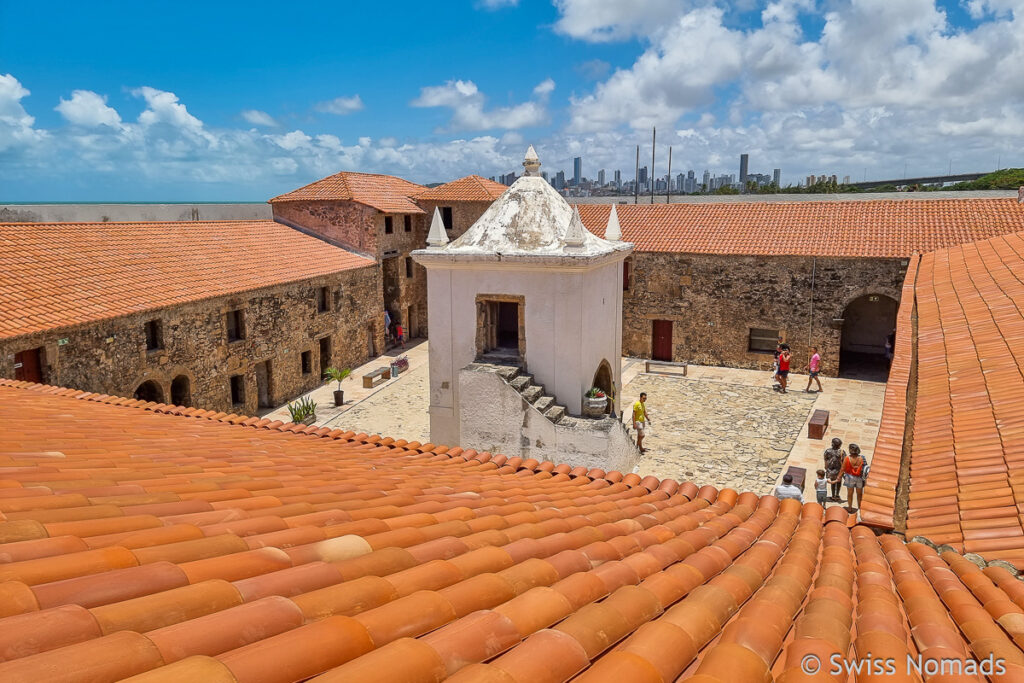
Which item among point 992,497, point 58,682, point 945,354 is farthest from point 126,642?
point 945,354

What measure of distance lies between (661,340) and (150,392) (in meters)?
16.1

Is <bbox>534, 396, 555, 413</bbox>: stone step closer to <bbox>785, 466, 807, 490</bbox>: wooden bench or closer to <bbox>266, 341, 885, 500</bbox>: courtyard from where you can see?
<bbox>266, 341, 885, 500</bbox>: courtyard

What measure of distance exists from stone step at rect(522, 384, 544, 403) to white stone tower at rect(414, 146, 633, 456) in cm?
22

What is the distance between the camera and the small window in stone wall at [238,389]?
1716 centimetres

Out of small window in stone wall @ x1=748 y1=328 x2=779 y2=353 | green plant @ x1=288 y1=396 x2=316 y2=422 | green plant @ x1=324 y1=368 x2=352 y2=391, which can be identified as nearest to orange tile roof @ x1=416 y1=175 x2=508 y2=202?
green plant @ x1=324 y1=368 x2=352 y2=391

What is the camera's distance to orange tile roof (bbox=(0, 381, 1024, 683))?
1.76 meters

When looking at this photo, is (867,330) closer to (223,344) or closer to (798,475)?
(798,475)

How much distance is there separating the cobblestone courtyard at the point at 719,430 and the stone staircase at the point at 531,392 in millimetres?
3004

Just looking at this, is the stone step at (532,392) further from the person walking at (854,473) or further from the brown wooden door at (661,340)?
the brown wooden door at (661,340)

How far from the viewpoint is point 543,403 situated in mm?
11664

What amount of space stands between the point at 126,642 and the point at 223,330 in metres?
15.7

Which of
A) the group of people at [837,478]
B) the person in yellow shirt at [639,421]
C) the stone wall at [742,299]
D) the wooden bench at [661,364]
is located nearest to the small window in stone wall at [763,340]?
the stone wall at [742,299]

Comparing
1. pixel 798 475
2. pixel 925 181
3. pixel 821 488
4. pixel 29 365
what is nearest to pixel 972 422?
pixel 821 488

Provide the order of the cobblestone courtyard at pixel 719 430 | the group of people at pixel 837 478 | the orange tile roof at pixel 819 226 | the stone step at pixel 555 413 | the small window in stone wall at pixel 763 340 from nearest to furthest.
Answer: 1. the group of people at pixel 837 478
2. the stone step at pixel 555 413
3. the cobblestone courtyard at pixel 719 430
4. the orange tile roof at pixel 819 226
5. the small window in stone wall at pixel 763 340
